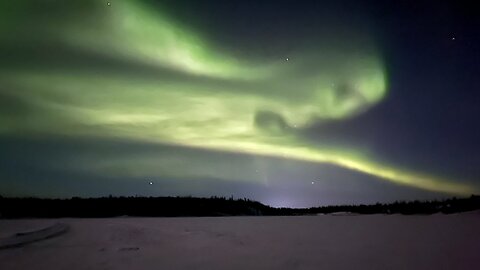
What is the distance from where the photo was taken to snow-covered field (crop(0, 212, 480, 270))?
20.7 ft

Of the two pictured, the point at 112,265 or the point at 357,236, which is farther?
the point at 357,236

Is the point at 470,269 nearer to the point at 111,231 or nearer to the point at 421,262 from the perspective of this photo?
the point at 421,262

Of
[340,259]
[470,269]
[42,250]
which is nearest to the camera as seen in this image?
[470,269]

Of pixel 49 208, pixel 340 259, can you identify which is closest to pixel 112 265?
pixel 340 259

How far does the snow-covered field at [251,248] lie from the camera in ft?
20.7

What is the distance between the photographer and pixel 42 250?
7551mm

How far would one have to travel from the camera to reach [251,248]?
780 centimetres

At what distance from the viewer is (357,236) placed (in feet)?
29.7

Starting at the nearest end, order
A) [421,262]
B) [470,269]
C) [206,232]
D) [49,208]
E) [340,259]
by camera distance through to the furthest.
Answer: [470,269], [421,262], [340,259], [206,232], [49,208]

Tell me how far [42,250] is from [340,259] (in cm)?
609

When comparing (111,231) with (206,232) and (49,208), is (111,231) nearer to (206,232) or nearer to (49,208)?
(206,232)

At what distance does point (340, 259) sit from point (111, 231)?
606 centimetres

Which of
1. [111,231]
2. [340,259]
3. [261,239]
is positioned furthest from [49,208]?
[340,259]

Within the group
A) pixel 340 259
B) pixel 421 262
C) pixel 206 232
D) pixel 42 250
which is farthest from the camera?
pixel 206 232
